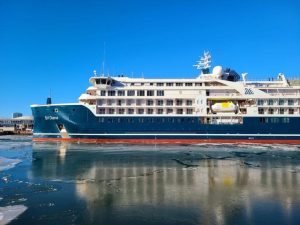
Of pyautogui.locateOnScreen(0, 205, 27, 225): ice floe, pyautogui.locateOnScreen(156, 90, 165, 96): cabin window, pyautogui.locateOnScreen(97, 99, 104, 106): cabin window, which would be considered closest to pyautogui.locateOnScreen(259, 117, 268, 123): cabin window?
pyautogui.locateOnScreen(156, 90, 165, 96): cabin window

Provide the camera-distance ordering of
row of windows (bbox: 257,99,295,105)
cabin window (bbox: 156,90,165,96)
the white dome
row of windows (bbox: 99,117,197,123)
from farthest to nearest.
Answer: the white dome
cabin window (bbox: 156,90,165,96)
row of windows (bbox: 257,99,295,105)
row of windows (bbox: 99,117,197,123)

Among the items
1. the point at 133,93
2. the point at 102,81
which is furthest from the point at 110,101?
the point at 133,93

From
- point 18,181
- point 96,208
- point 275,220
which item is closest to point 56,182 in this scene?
point 18,181

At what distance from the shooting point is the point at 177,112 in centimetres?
4141

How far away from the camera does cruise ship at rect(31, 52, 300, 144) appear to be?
39312 mm

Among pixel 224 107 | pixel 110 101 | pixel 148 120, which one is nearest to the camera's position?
pixel 148 120

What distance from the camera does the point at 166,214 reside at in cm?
862

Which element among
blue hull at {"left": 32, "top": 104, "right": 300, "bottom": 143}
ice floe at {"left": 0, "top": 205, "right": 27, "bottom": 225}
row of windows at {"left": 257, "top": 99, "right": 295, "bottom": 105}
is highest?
row of windows at {"left": 257, "top": 99, "right": 295, "bottom": 105}

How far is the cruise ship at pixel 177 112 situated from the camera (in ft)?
129

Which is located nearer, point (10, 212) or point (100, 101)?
point (10, 212)

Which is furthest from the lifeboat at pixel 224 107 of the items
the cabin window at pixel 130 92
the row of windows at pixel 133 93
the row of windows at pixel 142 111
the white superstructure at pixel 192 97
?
the cabin window at pixel 130 92

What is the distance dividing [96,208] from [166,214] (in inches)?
87.5

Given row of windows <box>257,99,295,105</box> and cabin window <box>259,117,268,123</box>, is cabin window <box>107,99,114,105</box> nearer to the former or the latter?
row of windows <box>257,99,295,105</box>

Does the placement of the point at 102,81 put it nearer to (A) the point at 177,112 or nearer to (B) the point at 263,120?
(A) the point at 177,112
